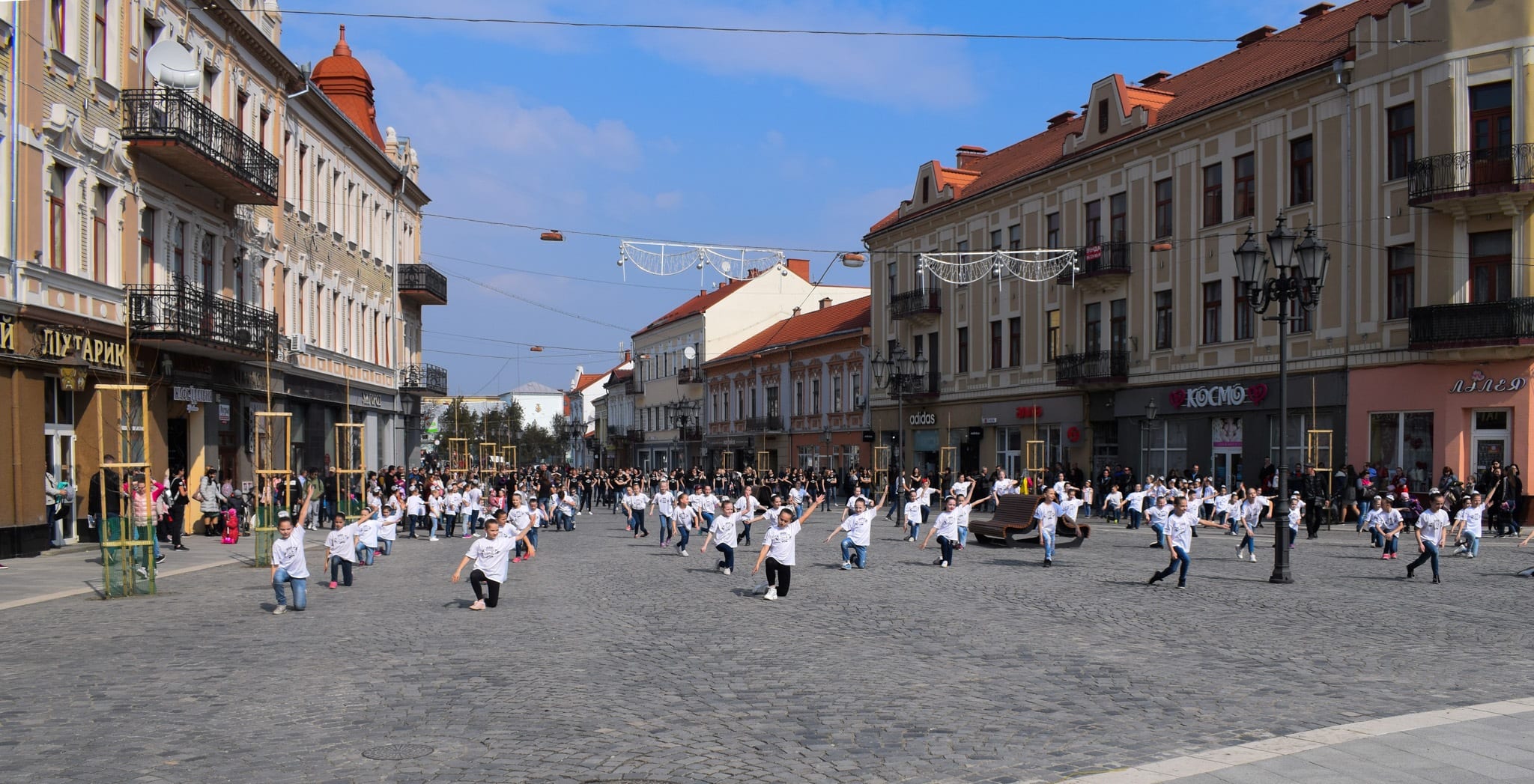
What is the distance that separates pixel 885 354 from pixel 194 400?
3376cm

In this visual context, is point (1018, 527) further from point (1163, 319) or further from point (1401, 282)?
point (1163, 319)

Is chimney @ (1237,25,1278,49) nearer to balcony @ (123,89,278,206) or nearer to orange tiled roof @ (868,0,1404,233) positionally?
orange tiled roof @ (868,0,1404,233)

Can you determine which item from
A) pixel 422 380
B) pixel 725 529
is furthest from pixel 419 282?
pixel 725 529

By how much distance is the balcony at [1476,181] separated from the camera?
28438mm

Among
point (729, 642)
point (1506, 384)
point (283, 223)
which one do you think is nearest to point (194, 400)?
point (283, 223)

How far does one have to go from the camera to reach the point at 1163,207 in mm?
39438

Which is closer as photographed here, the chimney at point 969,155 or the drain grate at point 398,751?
the drain grate at point 398,751

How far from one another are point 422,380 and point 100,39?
2881 cm

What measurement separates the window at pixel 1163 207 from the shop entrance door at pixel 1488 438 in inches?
461

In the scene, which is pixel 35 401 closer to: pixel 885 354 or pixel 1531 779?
pixel 1531 779

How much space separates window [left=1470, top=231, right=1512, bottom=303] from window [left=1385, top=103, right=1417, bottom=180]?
2482 millimetres

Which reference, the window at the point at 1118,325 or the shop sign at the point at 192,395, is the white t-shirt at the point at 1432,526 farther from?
the shop sign at the point at 192,395

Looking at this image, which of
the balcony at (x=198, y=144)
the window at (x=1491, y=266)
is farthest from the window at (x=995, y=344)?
the balcony at (x=198, y=144)

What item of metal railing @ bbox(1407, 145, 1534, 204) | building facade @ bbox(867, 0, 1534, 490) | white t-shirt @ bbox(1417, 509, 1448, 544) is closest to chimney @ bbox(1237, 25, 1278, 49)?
building facade @ bbox(867, 0, 1534, 490)
